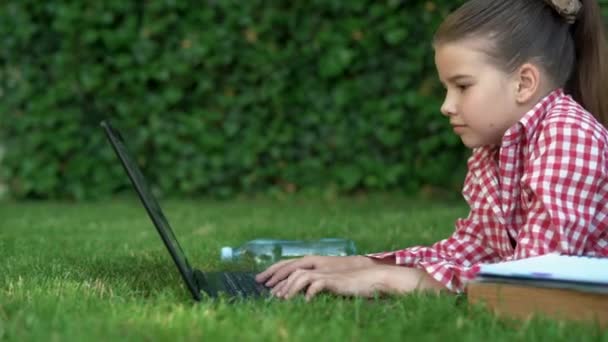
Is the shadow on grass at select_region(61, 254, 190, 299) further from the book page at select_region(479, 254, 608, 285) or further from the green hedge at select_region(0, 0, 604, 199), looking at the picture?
the green hedge at select_region(0, 0, 604, 199)

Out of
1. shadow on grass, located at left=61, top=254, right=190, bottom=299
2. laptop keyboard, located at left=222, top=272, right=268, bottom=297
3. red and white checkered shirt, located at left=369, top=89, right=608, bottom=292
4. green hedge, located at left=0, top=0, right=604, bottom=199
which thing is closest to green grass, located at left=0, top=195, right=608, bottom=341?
shadow on grass, located at left=61, top=254, right=190, bottom=299

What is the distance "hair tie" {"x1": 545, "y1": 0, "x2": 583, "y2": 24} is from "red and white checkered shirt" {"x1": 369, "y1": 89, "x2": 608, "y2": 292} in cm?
21

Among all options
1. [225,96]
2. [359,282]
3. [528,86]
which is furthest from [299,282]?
[225,96]

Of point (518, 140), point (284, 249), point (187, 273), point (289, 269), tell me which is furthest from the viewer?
point (284, 249)

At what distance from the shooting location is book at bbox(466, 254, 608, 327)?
6.38ft

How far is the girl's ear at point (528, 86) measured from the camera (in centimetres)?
243

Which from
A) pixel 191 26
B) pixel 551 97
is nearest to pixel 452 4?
pixel 191 26

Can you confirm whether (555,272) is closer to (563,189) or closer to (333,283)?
(563,189)

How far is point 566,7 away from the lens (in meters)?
2.45

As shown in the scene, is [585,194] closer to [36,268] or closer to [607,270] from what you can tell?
[607,270]

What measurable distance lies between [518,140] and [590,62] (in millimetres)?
337

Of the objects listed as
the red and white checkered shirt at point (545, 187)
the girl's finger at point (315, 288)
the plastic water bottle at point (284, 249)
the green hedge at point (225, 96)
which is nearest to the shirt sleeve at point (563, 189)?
the red and white checkered shirt at point (545, 187)

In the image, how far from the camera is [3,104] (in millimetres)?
6426

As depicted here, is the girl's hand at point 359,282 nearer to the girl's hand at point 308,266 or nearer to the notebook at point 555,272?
the girl's hand at point 308,266
